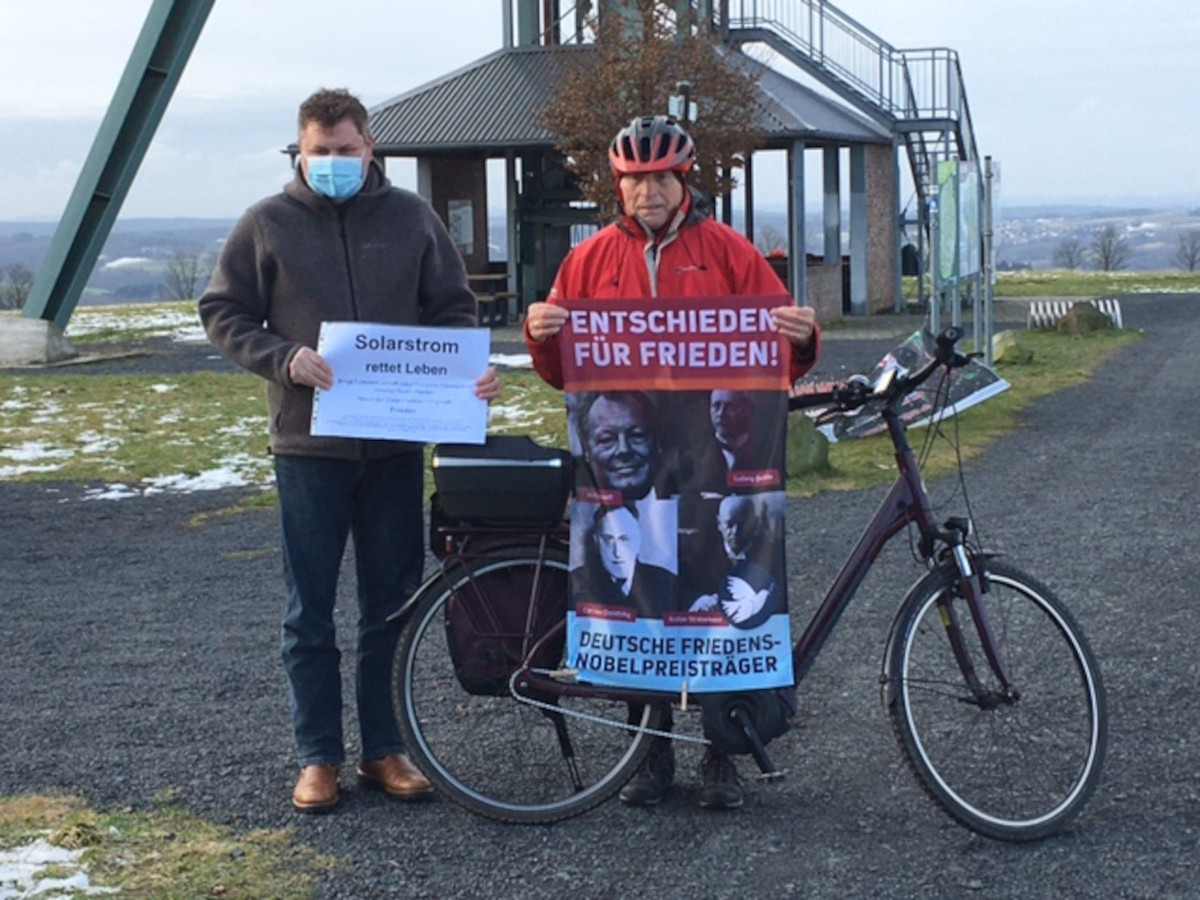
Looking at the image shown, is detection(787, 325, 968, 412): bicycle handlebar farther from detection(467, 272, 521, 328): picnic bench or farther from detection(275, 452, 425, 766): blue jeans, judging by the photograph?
detection(467, 272, 521, 328): picnic bench

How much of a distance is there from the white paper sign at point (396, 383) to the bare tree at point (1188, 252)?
220ft

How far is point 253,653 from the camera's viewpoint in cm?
785

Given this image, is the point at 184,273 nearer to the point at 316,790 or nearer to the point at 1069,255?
the point at 1069,255

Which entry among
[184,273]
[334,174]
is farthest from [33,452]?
[184,273]

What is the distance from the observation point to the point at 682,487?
17.4ft

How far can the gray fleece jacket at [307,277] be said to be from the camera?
5.56 metres

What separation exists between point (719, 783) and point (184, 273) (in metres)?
70.7

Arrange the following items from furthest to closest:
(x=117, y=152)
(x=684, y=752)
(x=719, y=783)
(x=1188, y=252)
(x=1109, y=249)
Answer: (x=1188, y=252), (x=1109, y=249), (x=117, y=152), (x=684, y=752), (x=719, y=783)

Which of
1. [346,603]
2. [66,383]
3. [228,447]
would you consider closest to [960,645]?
[346,603]

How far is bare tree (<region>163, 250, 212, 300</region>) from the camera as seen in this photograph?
6469 cm

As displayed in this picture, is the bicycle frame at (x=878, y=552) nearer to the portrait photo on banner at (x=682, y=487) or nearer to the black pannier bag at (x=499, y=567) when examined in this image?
the black pannier bag at (x=499, y=567)

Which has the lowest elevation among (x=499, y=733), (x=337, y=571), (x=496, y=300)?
(x=499, y=733)

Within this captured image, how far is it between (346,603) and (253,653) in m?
1.12

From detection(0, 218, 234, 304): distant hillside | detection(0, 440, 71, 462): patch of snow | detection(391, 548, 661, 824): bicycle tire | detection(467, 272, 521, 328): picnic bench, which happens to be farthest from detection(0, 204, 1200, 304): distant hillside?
detection(391, 548, 661, 824): bicycle tire
